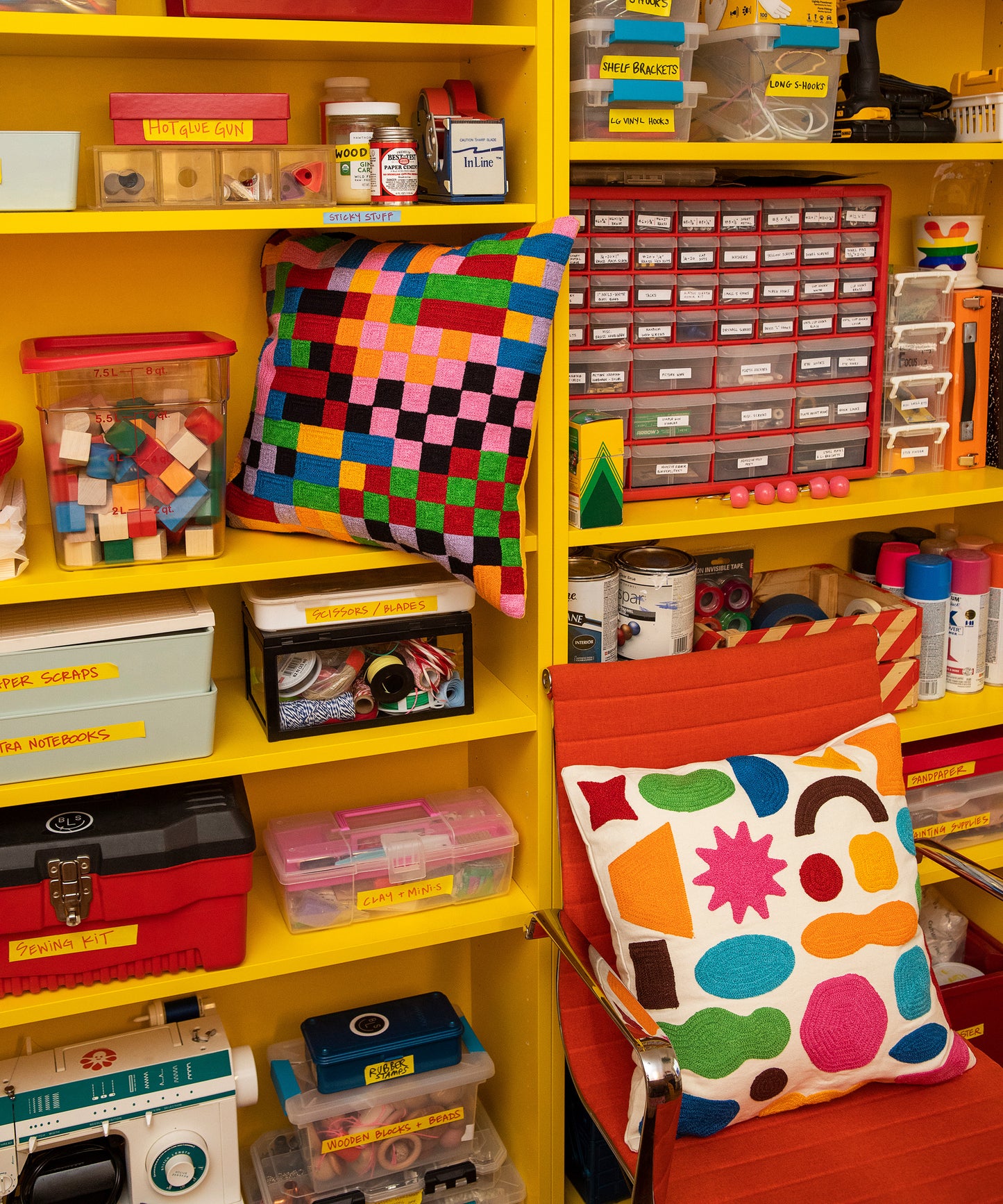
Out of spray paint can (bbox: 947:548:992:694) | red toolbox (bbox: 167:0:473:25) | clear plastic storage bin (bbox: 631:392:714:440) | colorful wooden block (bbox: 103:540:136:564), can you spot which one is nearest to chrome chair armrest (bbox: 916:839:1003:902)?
spray paint can (bbox: 947:548:992:694)

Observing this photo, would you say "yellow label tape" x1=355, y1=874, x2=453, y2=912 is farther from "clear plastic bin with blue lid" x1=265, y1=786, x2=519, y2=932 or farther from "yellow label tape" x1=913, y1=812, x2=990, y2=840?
"yellow label tape" x1=913, y1=812, x2=990, y2=840

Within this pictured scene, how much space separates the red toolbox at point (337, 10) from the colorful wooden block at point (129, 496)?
0.56m

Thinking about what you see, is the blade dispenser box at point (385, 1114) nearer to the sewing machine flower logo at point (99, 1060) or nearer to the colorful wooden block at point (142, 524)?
the sewing machine flower logo at point (99, 1060)

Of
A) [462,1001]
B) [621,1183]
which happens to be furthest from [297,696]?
[621,1183]

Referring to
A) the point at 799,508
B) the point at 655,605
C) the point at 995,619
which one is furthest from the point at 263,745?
the point at 995,619

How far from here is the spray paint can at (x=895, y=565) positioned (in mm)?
2090

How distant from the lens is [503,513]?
1.55 meters

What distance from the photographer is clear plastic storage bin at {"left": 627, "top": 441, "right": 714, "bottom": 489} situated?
188 cm

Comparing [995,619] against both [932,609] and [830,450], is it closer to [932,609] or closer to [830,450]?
[932,609]

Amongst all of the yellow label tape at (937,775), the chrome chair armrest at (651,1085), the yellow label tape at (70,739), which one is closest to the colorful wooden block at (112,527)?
the yellow label tape at (70,739)

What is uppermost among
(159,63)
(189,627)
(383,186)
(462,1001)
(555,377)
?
(159,63)

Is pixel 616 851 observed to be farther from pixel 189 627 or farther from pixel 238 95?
pixel 238 95

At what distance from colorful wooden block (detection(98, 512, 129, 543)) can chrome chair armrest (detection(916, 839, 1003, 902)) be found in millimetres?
1229

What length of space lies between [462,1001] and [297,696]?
854mm
